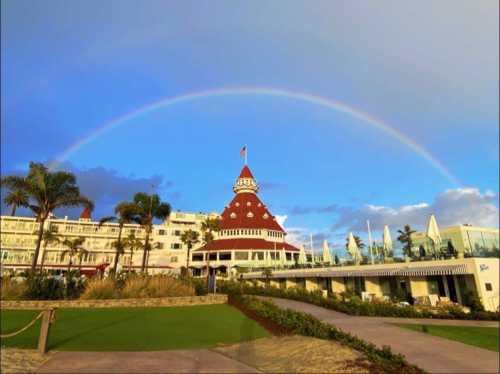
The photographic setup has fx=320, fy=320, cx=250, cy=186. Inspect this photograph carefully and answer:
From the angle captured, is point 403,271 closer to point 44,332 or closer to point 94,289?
point 94,289

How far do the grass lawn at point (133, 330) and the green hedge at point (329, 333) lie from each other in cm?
109

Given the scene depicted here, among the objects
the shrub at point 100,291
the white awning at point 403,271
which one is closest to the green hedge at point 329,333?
the shrub at point 100,291

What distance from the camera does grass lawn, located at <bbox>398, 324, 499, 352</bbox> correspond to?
1083 cm

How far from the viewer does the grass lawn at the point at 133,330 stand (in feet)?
31.0

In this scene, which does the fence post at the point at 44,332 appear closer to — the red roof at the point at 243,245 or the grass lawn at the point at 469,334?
the grass lawn at the point at 469,334

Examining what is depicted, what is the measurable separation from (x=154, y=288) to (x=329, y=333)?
13934 mm

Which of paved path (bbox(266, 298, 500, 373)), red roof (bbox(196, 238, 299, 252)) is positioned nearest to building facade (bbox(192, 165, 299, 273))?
red roof (bbox(196, 238, 299, 252))

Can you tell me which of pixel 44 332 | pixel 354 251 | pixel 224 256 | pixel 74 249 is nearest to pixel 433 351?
pixel 44 332

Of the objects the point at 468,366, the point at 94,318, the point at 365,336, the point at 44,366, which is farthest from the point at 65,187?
the point at 468,366

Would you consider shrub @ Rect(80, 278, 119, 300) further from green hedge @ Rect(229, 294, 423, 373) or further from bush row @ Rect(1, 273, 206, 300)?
green hedge @ Rect(229, 294, 423, 373)

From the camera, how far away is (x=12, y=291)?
1922 centimetres

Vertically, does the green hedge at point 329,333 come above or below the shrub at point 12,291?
below

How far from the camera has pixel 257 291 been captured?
35.2 m

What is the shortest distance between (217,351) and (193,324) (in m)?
4.94
